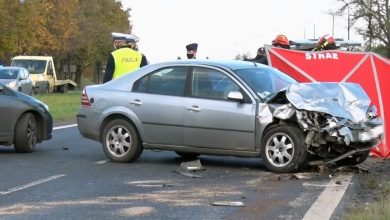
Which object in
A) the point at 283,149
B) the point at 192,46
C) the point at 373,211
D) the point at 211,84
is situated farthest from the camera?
the point at 192,46

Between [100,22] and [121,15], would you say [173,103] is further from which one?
[121,15]

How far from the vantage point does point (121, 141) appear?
995 centimetres

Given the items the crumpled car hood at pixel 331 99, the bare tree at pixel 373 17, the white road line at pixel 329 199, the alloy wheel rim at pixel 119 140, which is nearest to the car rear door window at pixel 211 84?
the crumpled car hood at pixel 331 99

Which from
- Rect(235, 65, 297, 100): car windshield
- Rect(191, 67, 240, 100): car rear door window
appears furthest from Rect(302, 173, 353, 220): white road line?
Rect(191, 67, 240, 100): car rear door window

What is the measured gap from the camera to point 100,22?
60.8 m

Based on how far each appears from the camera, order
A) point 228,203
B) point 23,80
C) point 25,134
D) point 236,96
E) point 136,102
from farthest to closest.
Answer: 1. point 23,80
2. point 25,134
3. point 136,102
4. point 236,96
5. point 228,203

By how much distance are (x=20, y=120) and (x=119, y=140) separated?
2095mm

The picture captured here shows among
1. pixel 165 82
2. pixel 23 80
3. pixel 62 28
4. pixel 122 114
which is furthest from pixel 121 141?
pixel 62 28

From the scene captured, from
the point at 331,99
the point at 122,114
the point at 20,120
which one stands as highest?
the point at 331,99

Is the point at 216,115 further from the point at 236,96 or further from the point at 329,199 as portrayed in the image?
the point at 329,199

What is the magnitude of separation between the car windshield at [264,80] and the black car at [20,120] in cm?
385

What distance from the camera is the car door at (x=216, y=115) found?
9.05m

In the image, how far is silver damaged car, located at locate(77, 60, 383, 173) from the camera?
8.70 meters

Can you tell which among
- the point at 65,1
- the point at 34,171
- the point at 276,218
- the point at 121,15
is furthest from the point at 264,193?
the point at 121,15
